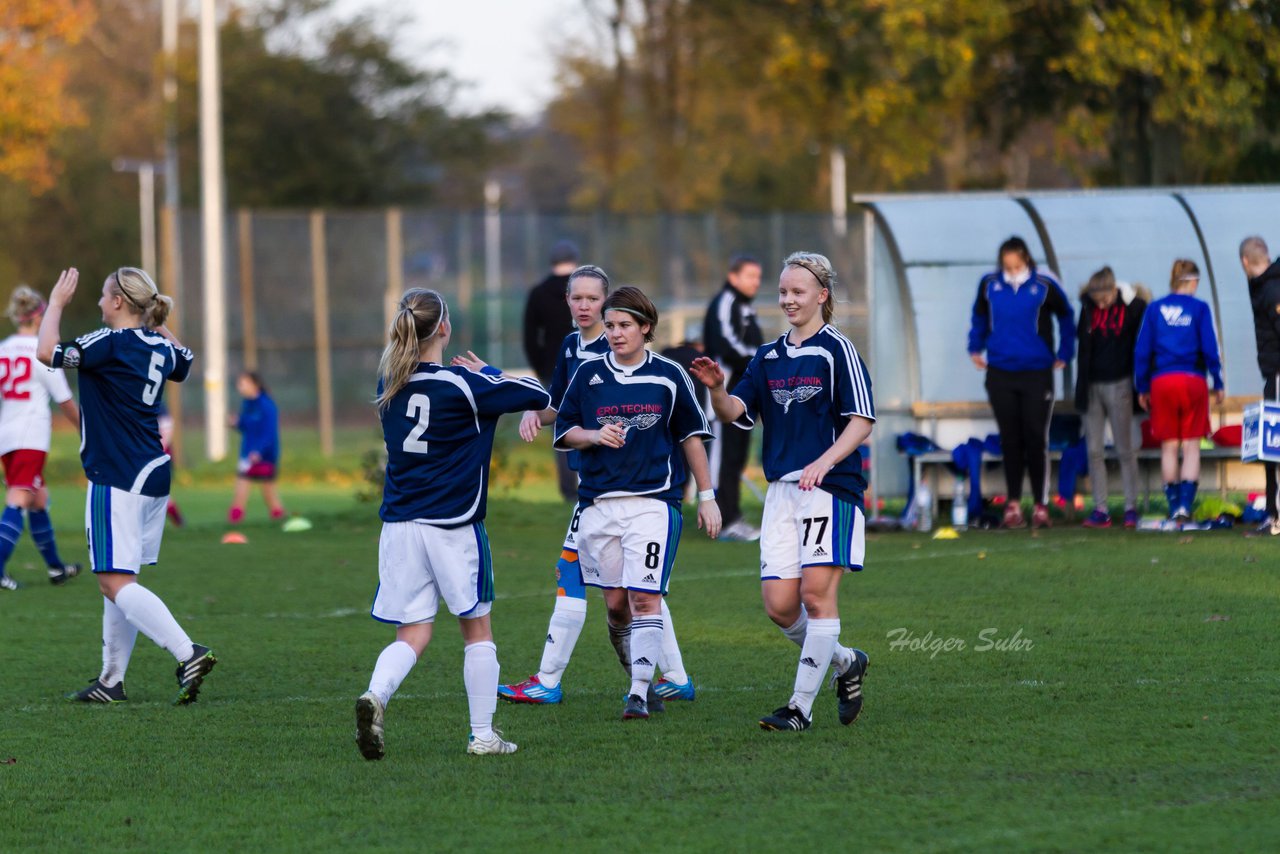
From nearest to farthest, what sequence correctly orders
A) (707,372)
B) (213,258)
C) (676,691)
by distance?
(707,372) < (676,691) < (213,258)

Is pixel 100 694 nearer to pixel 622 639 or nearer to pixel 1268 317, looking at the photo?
pixel 622 639

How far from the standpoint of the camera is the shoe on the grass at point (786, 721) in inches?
261

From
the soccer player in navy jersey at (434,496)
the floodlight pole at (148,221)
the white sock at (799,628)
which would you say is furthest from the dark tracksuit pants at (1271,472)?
the floodlight pole at (148,221)

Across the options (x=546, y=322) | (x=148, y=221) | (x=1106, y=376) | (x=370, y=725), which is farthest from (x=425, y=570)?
(x=148, y=221)

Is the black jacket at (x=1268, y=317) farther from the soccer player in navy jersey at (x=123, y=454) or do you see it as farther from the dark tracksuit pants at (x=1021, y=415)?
the soccer player in navy jersey at (x=123, y=454)

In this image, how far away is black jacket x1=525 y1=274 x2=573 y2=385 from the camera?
611 inches

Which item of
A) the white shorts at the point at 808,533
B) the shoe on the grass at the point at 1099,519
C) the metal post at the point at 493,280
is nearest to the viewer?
the white shorts at the point at 808,533

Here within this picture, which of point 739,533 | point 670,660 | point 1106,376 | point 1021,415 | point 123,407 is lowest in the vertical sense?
point 739,533

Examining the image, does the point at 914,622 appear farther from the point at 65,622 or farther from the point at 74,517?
the point at 74,517

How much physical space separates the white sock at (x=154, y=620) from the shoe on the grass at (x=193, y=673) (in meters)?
0.05

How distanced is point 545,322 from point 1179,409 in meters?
5.62

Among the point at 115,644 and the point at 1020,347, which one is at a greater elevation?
the point at 1020,347

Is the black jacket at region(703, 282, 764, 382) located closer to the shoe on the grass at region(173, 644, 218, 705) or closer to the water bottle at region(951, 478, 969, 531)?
the water bottle at region(951, 478, 969, 531)

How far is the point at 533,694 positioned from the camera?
7.46 m
